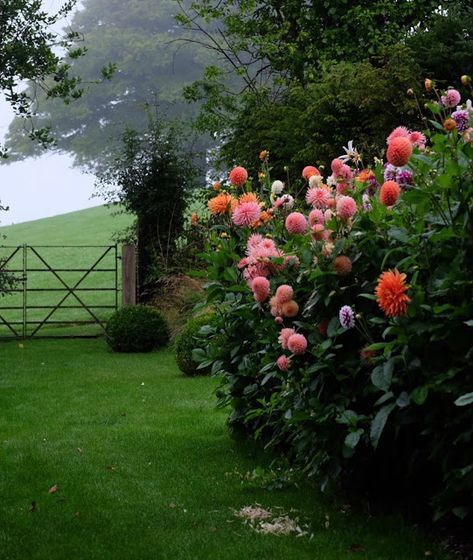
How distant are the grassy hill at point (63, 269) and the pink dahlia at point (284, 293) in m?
10.8

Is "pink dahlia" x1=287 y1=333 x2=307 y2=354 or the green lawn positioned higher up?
"pink dahlia" x1=287 y1=333 x2=307 y2=354

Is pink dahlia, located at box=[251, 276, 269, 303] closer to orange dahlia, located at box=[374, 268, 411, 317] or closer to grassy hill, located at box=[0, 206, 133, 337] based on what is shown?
orange dahlia, located at box=[374, 268, 411, 317]

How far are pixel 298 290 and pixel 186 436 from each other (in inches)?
102

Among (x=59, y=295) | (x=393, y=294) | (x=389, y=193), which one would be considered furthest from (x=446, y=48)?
(x=59, y=295)

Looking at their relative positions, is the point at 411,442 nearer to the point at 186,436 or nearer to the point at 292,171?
the point at 186,436

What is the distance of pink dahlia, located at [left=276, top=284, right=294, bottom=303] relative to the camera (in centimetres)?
393

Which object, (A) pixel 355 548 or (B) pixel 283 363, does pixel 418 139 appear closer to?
(B) pixel 283 363

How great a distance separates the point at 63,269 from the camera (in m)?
17.6

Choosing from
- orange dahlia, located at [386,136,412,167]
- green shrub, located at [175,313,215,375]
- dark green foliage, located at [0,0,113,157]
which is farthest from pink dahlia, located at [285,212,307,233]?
dark green foliage, located at [0,0,113,157]

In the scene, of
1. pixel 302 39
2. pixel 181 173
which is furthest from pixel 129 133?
pixel 302 39

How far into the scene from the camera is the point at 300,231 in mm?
4117

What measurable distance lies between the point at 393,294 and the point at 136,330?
10.6 m

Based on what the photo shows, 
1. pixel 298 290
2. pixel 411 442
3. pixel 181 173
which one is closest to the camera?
pixel 411 442

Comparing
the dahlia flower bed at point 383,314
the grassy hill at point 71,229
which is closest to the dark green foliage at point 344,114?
the dahlia flower bed at point 383,314
